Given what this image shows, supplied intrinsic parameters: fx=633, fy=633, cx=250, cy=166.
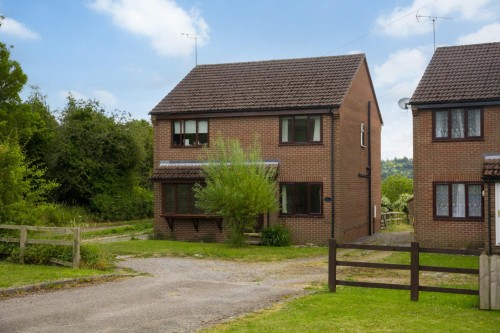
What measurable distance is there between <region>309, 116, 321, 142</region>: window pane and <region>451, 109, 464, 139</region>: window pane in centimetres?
576

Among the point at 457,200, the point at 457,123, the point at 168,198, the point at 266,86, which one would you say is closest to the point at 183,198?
the point at 168,198

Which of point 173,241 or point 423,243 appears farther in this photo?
point 173,241

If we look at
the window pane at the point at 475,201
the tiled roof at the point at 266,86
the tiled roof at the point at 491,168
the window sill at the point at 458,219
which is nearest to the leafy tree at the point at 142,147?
the tiled roof at the point at 266,86

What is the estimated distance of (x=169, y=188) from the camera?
29.2m

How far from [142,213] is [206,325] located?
32.8 m

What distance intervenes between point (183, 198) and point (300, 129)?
6217 millimetres

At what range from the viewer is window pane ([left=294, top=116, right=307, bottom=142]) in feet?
91.1

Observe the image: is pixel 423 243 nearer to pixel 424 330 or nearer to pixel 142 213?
pixel 424 330

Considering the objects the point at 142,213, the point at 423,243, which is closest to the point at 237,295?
the point at 423,243

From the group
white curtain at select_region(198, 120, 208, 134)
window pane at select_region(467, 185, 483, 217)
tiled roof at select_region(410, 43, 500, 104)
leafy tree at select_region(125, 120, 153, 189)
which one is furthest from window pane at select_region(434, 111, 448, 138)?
leafy tree at select_region(125, 120, 153, 189)

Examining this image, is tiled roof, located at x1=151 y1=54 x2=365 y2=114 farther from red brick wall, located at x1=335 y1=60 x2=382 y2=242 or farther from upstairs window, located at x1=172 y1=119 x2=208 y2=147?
red brick wall, located at x1=335 y1=60 x2=382 y2=242

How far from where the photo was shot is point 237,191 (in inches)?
962

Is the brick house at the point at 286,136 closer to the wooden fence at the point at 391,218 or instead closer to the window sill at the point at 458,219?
the window sill at the point at 458,219

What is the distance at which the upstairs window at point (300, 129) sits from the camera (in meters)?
27.6
